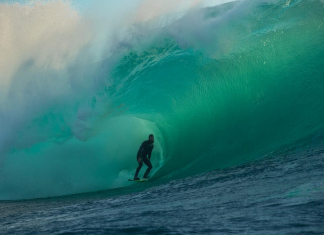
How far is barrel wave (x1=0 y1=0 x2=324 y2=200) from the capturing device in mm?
9344

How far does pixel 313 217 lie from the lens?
2643 millimetres

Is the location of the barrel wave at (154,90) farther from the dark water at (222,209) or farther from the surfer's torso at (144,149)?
the dark water at (222,209)

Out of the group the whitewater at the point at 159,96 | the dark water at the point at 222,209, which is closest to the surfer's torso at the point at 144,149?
the whitewater at the point at 159,96

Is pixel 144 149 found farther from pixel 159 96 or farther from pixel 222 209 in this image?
pixel 222 209

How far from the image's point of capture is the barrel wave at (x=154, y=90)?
9344 mm

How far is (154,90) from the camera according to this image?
448 inches

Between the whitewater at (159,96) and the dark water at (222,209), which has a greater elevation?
the whitewater at (159,96)

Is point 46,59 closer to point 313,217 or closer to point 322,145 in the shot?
point 322,145

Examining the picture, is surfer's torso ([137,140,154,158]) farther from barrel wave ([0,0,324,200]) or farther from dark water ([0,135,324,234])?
dark water ([0,135,324,234])

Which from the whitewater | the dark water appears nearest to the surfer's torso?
the whitewater

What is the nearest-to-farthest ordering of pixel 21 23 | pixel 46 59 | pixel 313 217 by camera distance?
1. pixel 313 217
2. pixel 46 59
3. pixel 21 23

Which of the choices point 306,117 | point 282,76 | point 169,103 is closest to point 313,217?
point 306,117

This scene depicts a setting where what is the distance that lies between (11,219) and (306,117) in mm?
5708

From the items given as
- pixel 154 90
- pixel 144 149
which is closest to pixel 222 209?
pixel 144 149
